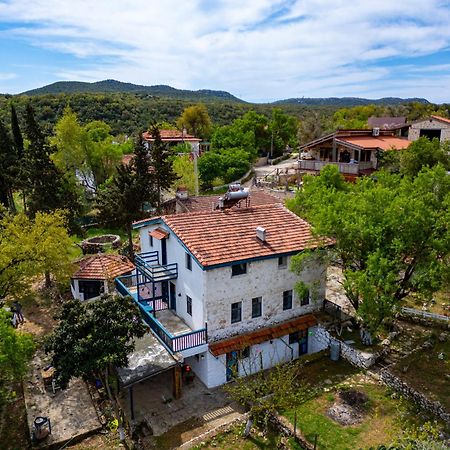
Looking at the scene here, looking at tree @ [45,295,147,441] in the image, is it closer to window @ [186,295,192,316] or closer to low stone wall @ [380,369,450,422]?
window @ [186,295,192,316]

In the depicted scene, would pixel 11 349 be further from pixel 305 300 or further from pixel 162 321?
pixel 305 300

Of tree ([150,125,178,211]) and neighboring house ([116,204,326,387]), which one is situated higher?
tree ([150,125,178,211])

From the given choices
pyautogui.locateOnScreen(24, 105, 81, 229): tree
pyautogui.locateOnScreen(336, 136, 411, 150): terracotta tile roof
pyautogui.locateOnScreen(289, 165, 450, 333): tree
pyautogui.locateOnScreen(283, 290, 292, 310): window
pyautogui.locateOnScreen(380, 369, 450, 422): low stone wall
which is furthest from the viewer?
pyautogui.locateOnScreen(336, 136, 411, 150): terracotta tile roof

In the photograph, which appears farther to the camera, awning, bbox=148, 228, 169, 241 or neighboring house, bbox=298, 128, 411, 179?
neighboring house, bbox=298, 128, 411, 179

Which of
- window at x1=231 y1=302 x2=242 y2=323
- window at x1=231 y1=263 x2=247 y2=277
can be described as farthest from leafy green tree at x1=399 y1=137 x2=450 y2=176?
window at x1=231 y1=302 x2=242 y2=323

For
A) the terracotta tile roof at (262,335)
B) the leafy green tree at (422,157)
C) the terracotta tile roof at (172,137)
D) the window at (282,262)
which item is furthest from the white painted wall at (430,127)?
the terracotta tile roof at (262,335)

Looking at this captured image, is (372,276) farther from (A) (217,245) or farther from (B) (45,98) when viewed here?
(B) (45,98)
